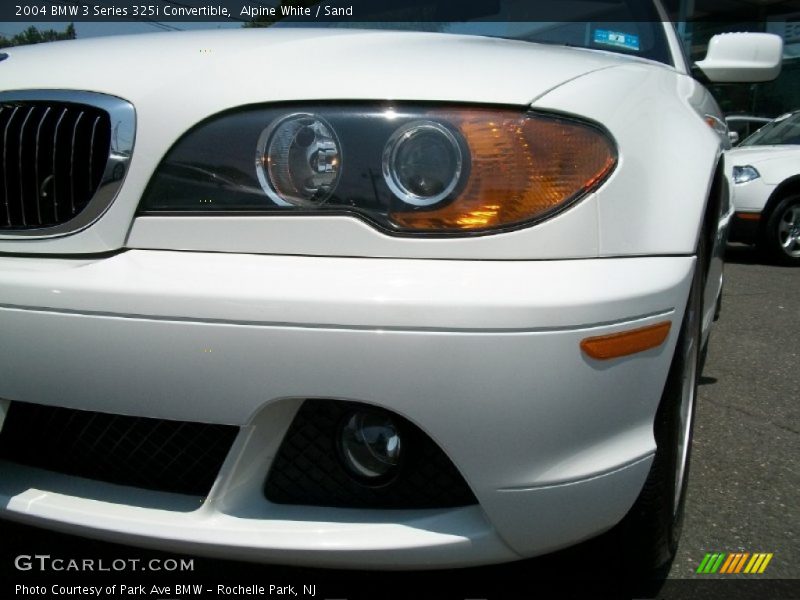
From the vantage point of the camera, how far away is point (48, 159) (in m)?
1.55

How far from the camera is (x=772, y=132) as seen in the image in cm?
821

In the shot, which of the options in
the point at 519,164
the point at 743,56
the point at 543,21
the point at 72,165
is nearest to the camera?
the point at 519,164

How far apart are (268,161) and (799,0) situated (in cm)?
1303

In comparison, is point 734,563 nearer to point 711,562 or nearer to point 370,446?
point 711,562

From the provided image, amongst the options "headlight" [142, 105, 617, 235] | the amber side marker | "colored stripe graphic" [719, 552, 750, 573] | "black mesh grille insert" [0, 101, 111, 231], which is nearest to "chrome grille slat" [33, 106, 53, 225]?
"black mesh grille insert" [0, 101, 111, 231]

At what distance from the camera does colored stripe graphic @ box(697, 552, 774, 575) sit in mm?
1887

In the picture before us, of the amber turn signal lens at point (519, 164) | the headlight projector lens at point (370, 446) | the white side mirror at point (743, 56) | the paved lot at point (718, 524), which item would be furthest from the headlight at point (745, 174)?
the headlight projector lens at point (370, 446)

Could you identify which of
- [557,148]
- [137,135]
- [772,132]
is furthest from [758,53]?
[772,132]

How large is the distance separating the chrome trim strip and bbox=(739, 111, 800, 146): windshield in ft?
25.0

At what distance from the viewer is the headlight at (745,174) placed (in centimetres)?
733

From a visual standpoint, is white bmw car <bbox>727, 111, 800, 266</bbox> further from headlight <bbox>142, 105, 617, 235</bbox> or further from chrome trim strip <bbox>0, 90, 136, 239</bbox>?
chrome trim strip <bbox>0, 90, 136, 239</bbox>

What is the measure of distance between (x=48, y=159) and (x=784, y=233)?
278 inches

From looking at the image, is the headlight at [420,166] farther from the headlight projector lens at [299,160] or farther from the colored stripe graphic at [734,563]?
the colored stripe graphic at [734,563]

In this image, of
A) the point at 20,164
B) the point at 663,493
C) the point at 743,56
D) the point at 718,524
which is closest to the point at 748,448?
the point at 718,524
